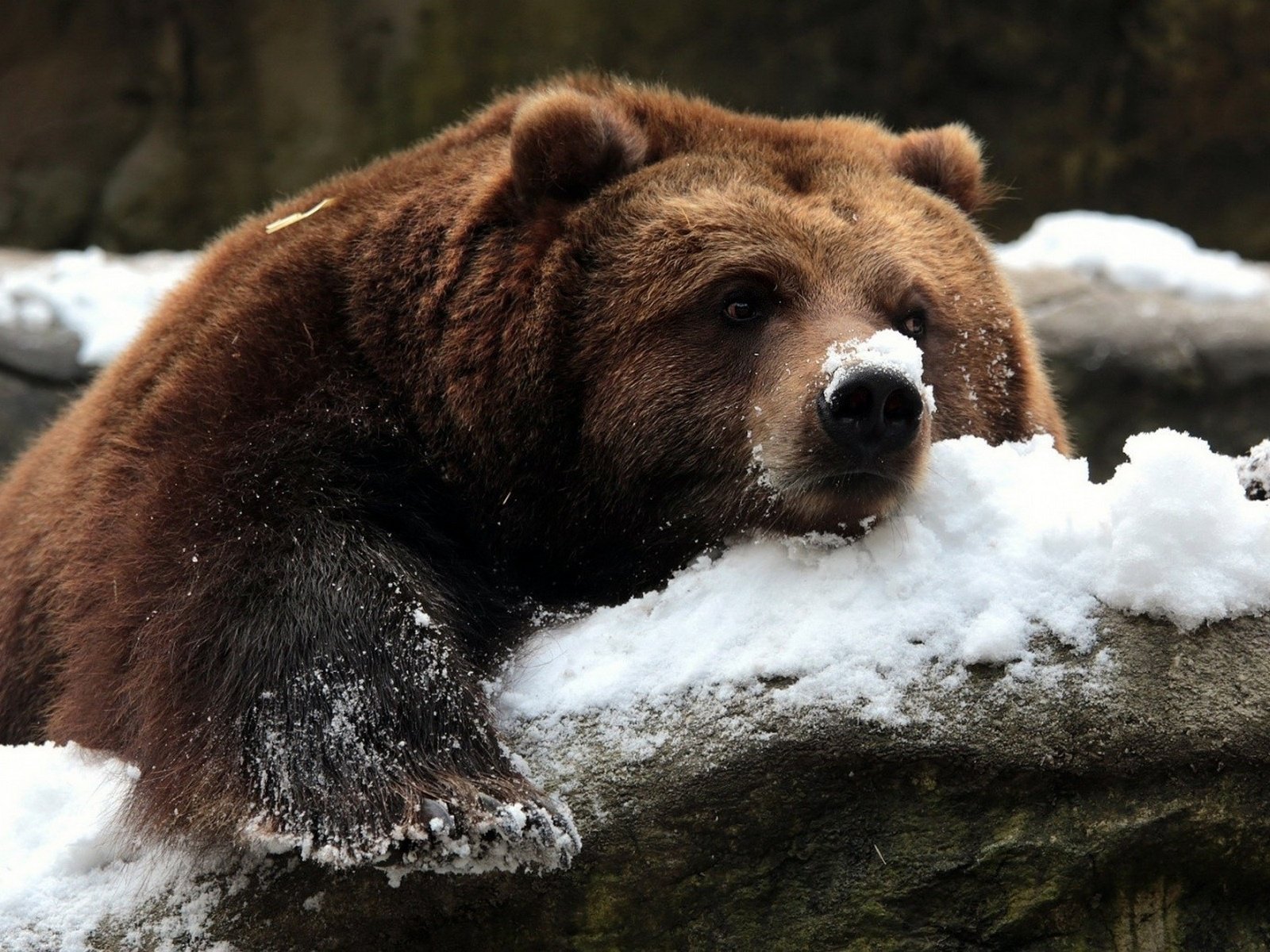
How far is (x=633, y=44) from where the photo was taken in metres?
12.7

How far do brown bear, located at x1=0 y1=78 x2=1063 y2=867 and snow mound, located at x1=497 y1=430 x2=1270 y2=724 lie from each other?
18 centimetres

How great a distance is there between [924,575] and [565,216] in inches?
63.1

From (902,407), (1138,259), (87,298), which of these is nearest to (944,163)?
(902,407)

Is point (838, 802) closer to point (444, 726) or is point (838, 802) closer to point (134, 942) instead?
point (444, 726)

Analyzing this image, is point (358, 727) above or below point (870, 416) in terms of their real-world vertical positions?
below

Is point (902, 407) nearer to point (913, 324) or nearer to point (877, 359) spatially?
point (877, 359)

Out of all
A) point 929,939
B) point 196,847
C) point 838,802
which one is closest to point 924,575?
point 838,802

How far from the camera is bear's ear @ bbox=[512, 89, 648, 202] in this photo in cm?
438

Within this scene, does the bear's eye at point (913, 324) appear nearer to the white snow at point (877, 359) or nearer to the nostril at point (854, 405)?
the white snow at point (877, 359)

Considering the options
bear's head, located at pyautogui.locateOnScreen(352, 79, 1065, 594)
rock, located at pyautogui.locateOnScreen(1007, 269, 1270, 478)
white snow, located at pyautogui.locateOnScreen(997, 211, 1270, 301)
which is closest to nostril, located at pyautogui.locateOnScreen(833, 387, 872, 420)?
bear's head, located at pyautogui.locateOnScreen(352, 79, 1065, 594)

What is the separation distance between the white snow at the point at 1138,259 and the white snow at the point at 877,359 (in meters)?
6.17

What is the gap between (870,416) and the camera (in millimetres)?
3701

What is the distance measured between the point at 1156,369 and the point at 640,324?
578 centimetres

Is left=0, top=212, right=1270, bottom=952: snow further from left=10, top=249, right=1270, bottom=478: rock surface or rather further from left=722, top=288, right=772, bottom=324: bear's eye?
left=10, top=249, right=1270, bottom=478: rock surface
